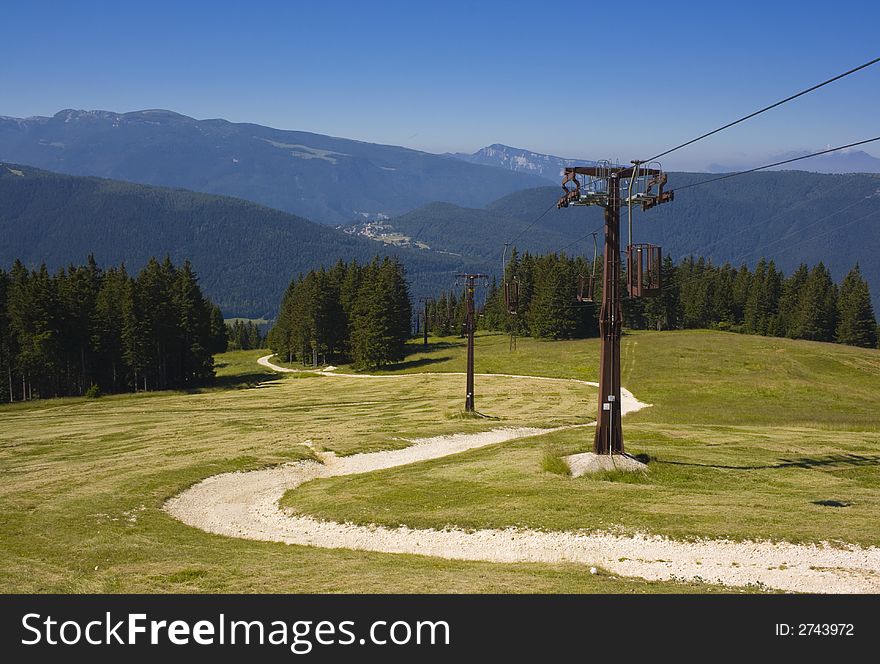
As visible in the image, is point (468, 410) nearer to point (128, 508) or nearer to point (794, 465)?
point (794, 465)

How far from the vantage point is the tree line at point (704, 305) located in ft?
417

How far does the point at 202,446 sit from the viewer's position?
142ft

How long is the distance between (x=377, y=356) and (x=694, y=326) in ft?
257

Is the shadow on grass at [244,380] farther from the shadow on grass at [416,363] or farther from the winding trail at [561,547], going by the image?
the winding trail at [561,547]

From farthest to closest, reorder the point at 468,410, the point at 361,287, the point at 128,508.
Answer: the point at 361,287
the point at 468,410
the point at 128,508

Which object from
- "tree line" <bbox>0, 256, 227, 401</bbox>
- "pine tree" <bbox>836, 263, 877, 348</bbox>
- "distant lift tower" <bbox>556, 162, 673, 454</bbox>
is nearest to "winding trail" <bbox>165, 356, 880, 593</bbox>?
"distant lift tower" <bbox>556, 162, 673, 454</bbox>

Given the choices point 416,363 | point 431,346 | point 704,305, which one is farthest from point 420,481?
point 704,305

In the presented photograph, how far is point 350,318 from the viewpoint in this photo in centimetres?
11669

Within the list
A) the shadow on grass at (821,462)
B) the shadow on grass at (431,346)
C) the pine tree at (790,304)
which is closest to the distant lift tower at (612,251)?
the shadow on grass at (821,462)

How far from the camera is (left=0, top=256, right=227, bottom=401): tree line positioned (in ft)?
269

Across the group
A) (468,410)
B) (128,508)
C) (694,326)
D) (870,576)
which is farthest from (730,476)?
(694,326)

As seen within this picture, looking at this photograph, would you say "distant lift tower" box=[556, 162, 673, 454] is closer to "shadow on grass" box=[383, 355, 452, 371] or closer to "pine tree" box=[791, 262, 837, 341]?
"shadow on grass" box=[383, 355, 452, 371]

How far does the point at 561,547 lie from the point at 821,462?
18.8 m
